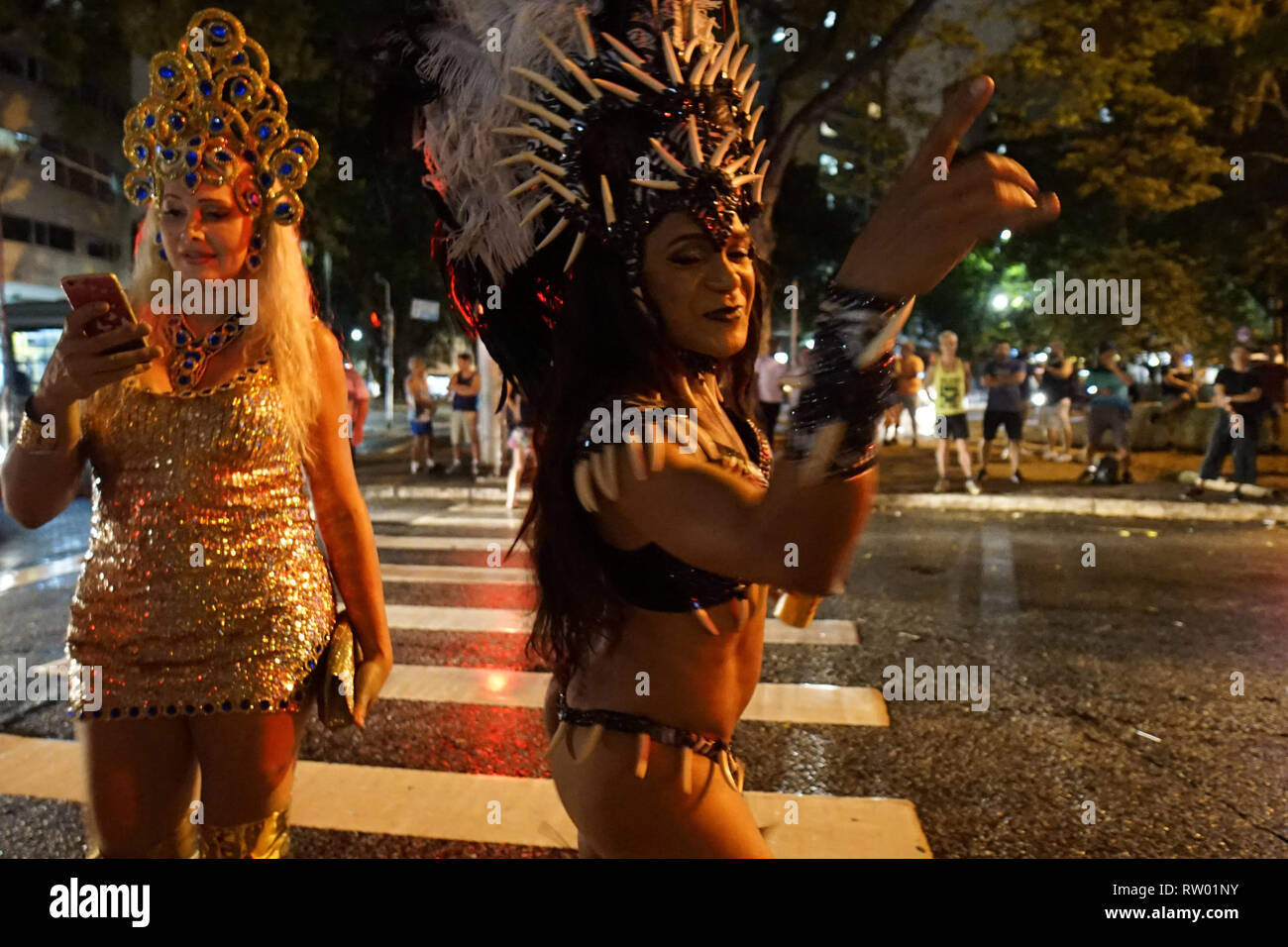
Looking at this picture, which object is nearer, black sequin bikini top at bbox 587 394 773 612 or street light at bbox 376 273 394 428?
black sequin bikini top at bbox 587 394 773 612

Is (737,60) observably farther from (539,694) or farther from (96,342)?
(539,694)

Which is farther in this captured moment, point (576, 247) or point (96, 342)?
point (96, 342)

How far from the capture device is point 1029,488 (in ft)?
39.6

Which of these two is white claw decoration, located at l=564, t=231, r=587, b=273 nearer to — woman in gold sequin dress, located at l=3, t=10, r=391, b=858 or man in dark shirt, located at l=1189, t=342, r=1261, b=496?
woman in gold sequin dress, located at l=3, t=10, r=391, b=858

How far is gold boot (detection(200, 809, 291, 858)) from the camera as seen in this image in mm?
1883

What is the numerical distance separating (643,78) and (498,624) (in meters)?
5.13

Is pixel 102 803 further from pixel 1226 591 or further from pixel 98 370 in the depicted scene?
pixel 1226 591

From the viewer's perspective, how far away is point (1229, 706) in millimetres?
4645

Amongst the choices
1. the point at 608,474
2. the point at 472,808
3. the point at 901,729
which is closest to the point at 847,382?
the point at 608,474

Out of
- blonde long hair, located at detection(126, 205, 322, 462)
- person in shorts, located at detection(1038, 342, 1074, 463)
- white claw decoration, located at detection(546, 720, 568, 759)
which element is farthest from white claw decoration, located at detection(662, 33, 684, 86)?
person in shorts, located at detection(1038, 342, 1074, 463)

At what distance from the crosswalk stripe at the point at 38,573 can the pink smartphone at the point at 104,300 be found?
6.70 metres

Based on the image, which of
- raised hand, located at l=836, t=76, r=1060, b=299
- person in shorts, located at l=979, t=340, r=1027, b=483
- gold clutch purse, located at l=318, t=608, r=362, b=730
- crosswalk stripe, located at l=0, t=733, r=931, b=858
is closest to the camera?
raised hand, located at l=836, t=76, r=1060, b=299

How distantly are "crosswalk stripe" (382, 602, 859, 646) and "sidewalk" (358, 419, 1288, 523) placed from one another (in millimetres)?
2700
